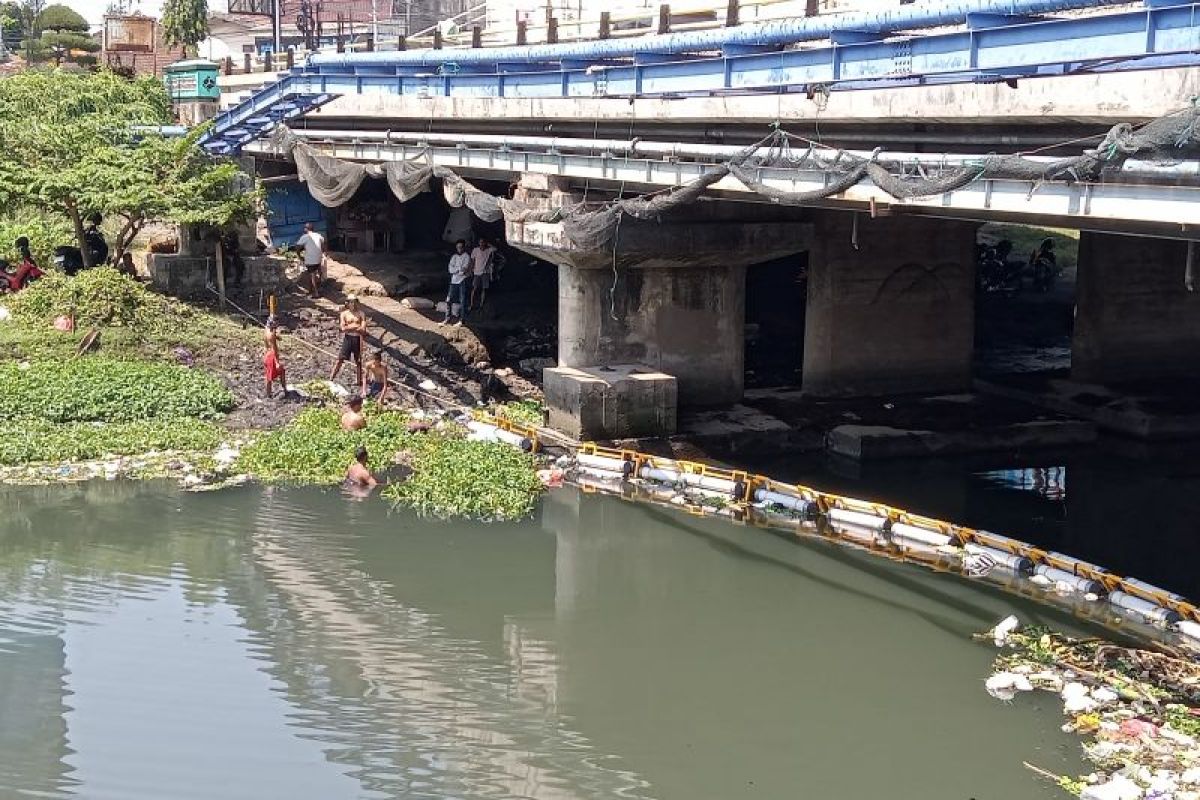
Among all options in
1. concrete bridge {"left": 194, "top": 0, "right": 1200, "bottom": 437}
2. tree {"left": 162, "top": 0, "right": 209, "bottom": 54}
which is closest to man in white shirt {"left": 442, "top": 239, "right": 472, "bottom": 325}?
concrete bridge {"left": 194, "top": 0, "right": 1200, "bottom": 437}

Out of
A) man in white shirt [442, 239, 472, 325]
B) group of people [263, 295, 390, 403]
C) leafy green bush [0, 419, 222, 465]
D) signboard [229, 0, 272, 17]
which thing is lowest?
leafy green bush [0, 419, 222, 465]

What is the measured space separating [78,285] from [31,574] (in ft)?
29.9

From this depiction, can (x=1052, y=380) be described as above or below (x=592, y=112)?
below

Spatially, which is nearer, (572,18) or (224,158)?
(224,158)

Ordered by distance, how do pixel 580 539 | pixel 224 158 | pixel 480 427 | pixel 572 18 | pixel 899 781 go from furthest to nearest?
1. pixel 572 18
2. pixel 224 158
3. pixel 480 427
4. pixel 580 539
5. pixel 899 781

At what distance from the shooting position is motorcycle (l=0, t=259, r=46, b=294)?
2473 centimetres

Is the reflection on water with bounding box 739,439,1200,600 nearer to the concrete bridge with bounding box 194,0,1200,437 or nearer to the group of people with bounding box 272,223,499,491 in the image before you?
the concrete bridge with bounding box 194,0,1200,437

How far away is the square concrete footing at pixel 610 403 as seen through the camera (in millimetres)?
20328

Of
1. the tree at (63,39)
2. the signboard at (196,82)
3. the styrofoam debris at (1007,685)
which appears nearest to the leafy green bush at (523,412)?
the styrofoam debris at (1007,685)

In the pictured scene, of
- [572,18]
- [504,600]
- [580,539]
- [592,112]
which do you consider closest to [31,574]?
[504,600]

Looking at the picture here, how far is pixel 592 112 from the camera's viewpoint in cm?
2173

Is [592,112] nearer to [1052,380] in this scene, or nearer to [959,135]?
[959,135]

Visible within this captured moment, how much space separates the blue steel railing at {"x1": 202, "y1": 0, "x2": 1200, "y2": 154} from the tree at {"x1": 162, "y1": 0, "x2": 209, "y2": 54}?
22.7 m

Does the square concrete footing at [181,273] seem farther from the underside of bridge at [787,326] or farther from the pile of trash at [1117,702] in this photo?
the pile of trash at [1117,702]
